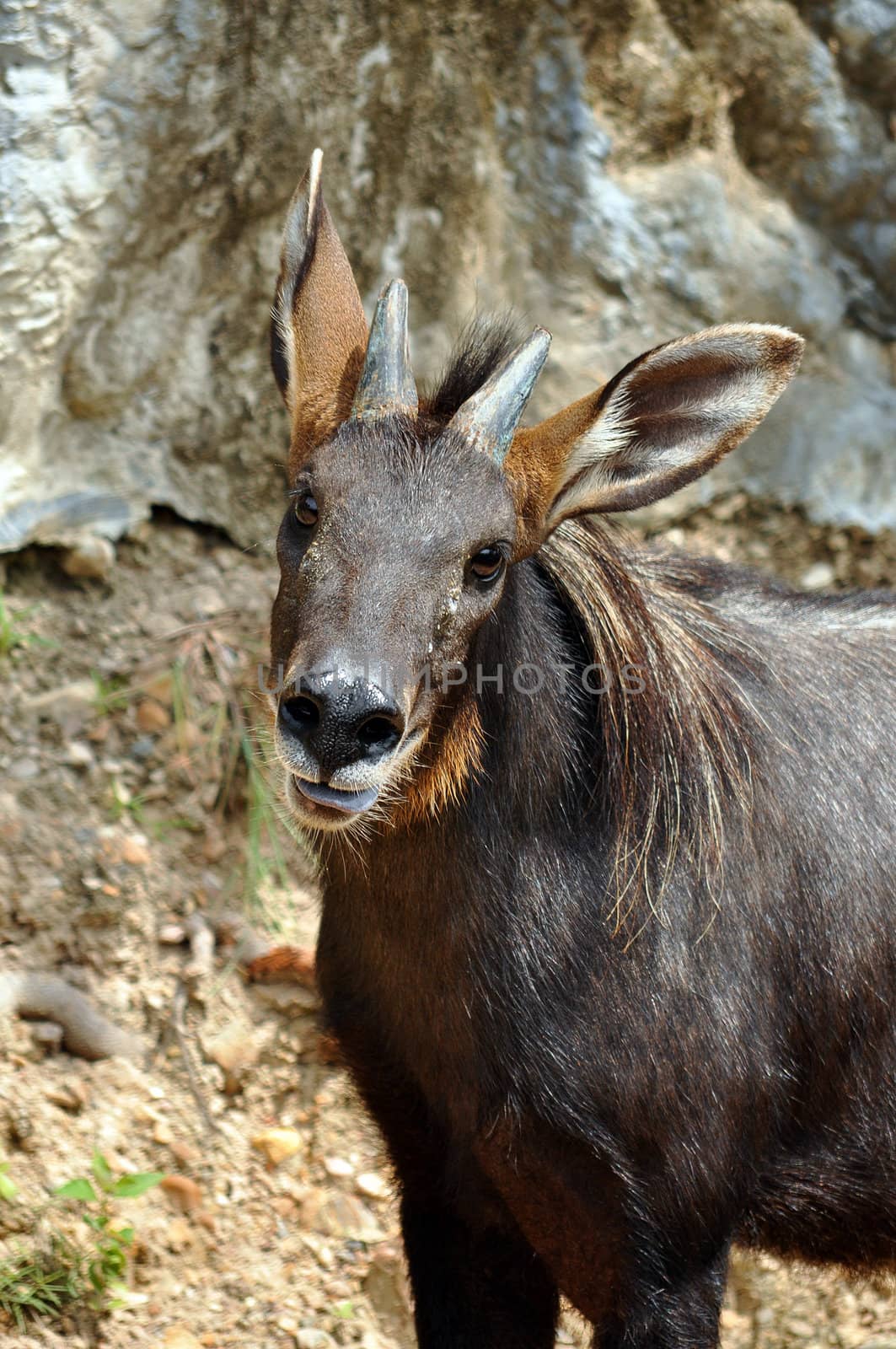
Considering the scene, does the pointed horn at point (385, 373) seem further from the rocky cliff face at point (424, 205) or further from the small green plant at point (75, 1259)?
the small green plant at point (75, 1259)

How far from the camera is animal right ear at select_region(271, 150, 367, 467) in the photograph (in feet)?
16.1

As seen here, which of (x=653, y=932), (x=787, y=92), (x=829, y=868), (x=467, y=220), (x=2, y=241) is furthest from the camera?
(x=787, y=92)

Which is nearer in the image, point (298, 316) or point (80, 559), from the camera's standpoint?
point (298, 316)

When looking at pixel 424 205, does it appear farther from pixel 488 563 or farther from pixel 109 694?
pixel 488 563

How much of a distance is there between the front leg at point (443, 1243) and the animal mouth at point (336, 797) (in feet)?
4.15

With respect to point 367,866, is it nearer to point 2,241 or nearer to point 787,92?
point 2,241

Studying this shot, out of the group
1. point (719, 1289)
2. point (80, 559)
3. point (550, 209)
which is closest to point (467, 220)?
point (550, 209)

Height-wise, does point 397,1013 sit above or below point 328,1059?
above

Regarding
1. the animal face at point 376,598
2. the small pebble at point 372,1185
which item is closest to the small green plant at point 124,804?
the small pebble at point 372,1185

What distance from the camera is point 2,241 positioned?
7.05 metres

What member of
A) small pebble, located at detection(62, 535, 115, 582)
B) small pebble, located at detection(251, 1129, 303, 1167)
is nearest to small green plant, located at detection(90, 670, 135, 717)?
small pebble, located at detection(62, 535, 115, 582)

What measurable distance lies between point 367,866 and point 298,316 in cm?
186

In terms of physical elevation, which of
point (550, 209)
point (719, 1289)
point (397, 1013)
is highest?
point (550, 209)

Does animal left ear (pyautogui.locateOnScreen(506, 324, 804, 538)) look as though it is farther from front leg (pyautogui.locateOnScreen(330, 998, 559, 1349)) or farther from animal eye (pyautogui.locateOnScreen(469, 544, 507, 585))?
front leg (pyautogui.locateOnScreen(330, 998, 559, 1349))
